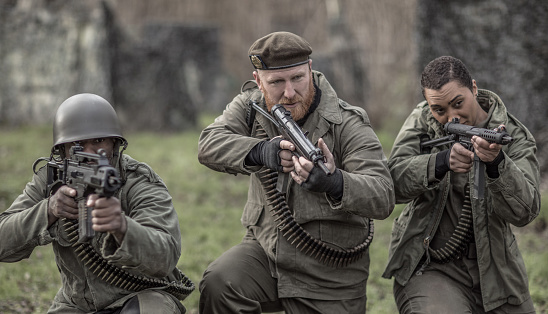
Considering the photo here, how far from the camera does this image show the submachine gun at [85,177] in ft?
13.1

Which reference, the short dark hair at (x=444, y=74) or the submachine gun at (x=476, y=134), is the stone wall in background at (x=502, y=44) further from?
the submachine gun at (x=476, y=134)

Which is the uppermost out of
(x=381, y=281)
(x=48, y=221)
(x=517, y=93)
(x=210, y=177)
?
(x=48, y=221)

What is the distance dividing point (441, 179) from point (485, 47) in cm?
623

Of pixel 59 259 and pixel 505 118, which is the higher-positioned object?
pixel 505 118

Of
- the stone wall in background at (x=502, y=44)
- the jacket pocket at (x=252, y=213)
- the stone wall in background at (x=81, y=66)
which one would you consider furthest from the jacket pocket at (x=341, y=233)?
the stone wall in background at (x=81, y=66)

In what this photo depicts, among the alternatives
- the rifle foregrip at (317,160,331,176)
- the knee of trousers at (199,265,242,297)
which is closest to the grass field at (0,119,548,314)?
the knee of trousers at (199,265,242,297)

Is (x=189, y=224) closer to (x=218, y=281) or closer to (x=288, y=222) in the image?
(x=218, y=281)

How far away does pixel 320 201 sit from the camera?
5023 mm

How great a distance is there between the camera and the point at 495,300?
4.95 metres

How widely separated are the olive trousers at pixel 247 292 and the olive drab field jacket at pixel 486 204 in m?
0.60

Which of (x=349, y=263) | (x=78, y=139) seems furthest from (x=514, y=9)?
(x=78, y=139)

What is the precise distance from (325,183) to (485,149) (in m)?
1.03

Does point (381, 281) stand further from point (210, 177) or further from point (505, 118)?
point (210, 177)

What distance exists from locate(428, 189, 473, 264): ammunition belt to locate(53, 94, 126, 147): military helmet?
2.44m
